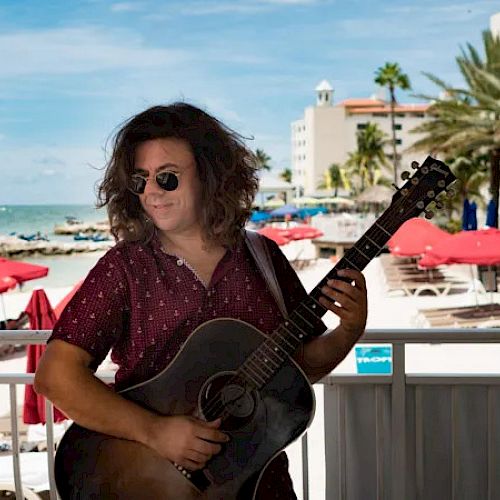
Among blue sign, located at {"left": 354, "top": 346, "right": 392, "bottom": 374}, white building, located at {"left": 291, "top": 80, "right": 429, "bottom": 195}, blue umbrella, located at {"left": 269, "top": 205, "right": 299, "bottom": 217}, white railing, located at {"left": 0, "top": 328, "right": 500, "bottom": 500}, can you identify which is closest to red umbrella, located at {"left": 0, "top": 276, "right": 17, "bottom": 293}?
blue sign, located at {"left": 354, "top": 346, "right": 392, "bottom": 374}

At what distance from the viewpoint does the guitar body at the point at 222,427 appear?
118cm

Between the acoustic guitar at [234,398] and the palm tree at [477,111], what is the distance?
64.5 feet

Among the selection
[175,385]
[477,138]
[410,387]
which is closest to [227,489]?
[175,385]

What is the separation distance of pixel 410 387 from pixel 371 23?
61603 mm

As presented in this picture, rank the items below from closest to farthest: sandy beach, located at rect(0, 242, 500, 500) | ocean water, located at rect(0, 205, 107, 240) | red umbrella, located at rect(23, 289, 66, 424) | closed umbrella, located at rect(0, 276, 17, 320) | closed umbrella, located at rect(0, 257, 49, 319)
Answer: red umbrella, located at rect(23, 289, 66, 424) → sandy beach, located at rect(0, 242, 500, 500) → closed umbrella, located at rect(0, 276, 17, 320) → closed umbrella, located at rect(0, 257, 49, 319) → ocean water, located at rect(0, 205, 107, 240)

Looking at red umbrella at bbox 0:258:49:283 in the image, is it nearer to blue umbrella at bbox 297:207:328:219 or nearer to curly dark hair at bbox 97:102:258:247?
curly dark hair at bbox 97:102:258:247

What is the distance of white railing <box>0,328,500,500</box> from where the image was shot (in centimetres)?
185

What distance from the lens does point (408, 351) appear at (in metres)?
11.3

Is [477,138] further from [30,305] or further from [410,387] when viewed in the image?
[410,387]

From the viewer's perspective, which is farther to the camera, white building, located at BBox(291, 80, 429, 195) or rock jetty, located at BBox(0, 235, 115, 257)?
white building, located at BBox(291, 80, 429, 195)

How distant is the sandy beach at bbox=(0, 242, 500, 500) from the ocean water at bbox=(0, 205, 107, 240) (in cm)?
2321

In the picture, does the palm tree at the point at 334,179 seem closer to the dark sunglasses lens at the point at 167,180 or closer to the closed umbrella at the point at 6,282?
the closed umbrella at the point at 6,282

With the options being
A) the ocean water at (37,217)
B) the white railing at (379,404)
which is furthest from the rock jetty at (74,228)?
the white railing at (379,404)

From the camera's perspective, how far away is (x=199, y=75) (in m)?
62.0
